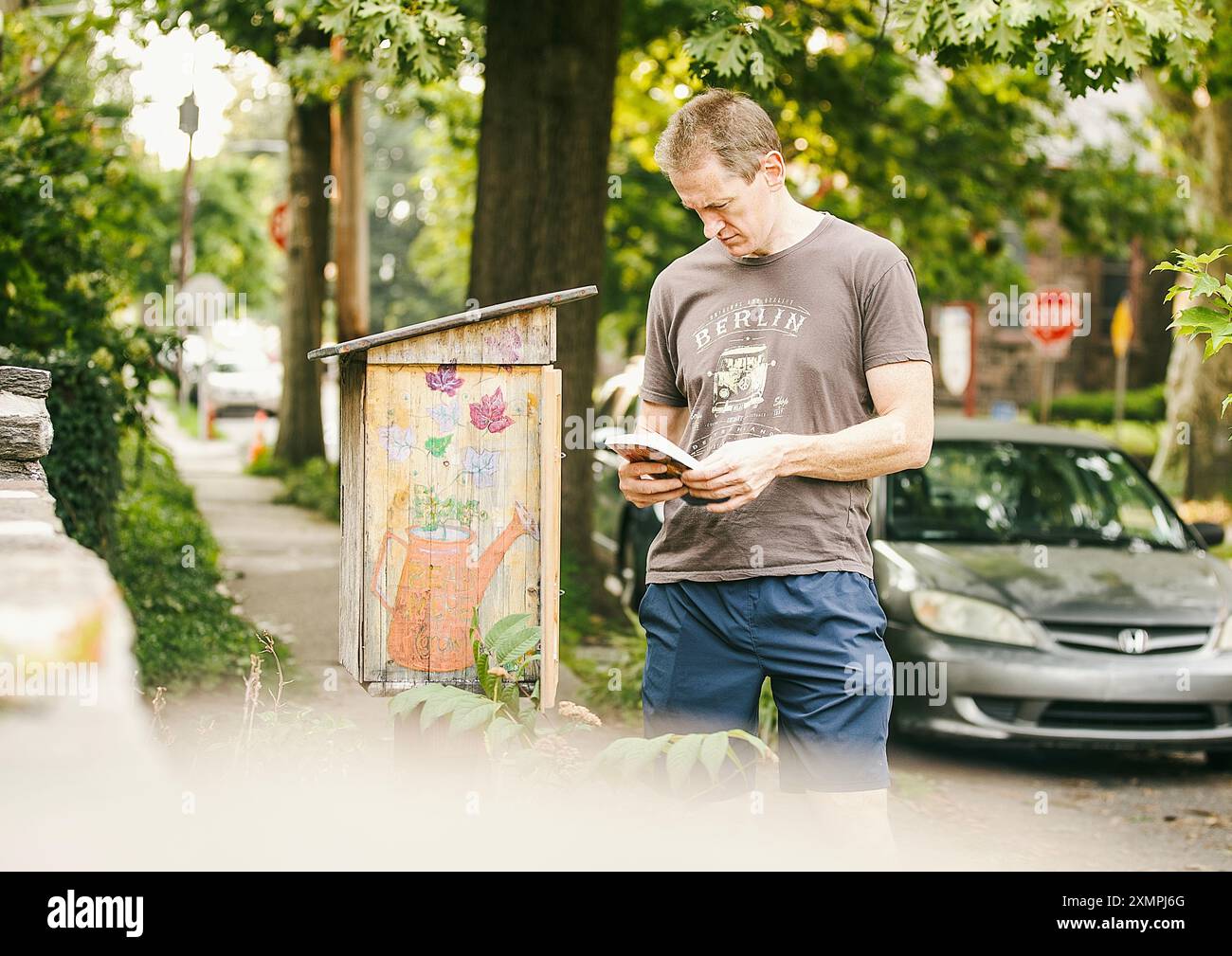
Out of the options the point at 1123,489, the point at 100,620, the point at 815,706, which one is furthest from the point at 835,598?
the point at 1123,489

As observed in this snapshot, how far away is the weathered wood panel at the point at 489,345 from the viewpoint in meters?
3.78

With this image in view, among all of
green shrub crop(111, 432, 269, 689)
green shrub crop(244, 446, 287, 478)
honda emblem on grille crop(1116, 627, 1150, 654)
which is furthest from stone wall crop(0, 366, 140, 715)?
green shrub crop(244, 446, 287, 478)

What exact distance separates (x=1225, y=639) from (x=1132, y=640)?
483 mm

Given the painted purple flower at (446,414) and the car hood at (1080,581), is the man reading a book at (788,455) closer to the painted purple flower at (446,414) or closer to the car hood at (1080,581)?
the painted purple flower at (446,414)

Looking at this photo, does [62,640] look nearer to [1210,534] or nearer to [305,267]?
[1210,534]

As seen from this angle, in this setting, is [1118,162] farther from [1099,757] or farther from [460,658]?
[460,658]

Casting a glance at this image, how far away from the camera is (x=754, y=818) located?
369cm

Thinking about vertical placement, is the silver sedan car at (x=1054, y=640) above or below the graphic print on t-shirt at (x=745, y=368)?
below

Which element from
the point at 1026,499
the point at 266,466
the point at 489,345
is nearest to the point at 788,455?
the point at 489,345

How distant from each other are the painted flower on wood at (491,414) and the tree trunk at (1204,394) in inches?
617

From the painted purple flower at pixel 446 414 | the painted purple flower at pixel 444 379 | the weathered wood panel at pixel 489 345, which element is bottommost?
the painted purple flower at pixel 446 414

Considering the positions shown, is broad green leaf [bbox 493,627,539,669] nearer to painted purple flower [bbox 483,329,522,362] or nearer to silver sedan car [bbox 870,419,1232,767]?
painted purple flower [bbox 483,329,522,362]

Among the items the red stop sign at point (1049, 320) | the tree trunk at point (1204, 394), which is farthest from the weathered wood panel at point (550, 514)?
the red stop sign at point (1049, 320)
